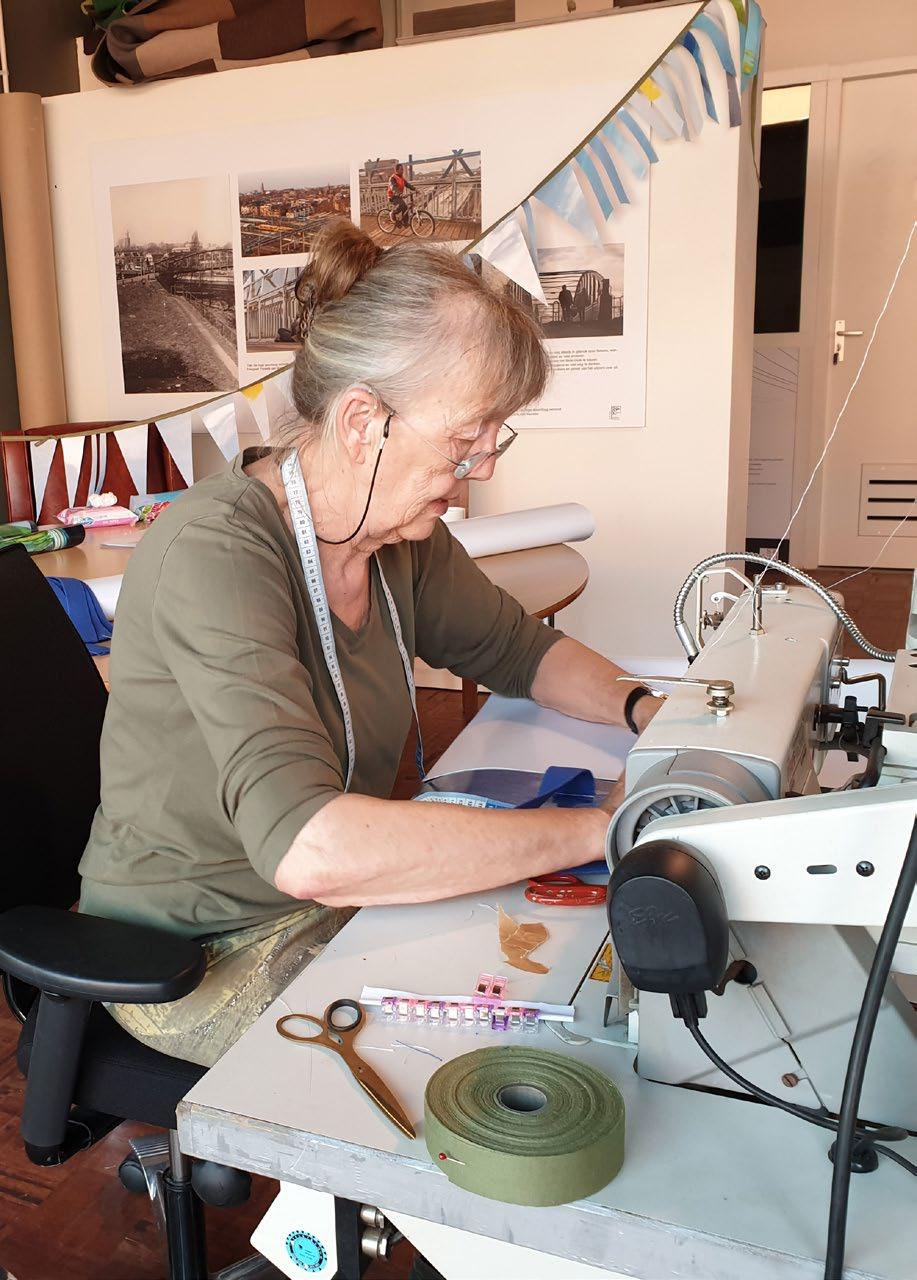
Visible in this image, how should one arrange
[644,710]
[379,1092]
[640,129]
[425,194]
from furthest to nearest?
[425,194] < [640,129] < [644,710] < [379,1092]

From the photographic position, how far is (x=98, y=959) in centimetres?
94

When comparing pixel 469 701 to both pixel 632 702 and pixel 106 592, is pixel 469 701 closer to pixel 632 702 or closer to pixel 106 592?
pixel 106 592

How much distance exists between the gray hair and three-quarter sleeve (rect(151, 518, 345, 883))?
212 millimetres

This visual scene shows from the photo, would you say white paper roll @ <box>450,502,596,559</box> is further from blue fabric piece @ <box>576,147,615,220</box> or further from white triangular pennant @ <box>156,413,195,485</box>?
white triangular pennant @ <box>156,413,195,485</box>

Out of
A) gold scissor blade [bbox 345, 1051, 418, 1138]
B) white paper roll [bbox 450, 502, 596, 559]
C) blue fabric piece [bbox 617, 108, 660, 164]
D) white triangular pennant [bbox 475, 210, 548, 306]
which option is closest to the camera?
gold scissor blade [bbox 345, 1051, 418, 1138]

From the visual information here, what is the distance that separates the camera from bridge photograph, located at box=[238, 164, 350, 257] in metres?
3.58

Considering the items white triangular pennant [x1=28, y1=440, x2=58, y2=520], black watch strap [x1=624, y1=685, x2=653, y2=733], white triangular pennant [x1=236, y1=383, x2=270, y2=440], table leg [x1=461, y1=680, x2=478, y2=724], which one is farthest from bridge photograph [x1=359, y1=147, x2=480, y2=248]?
black watch strap [x1=624, y1=685, x2=653, y2=733]

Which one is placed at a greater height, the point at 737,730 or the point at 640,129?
the point at 640,129

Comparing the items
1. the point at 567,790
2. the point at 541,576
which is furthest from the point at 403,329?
the point at 541,576

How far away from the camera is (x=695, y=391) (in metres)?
3.39

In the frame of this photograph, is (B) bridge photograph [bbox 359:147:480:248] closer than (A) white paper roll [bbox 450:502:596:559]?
No

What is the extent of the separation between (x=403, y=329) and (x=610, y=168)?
8.19ft

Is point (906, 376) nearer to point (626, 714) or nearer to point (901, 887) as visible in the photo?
point (626, 714)

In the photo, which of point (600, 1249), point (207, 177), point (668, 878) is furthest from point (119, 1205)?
point (207, 177)
